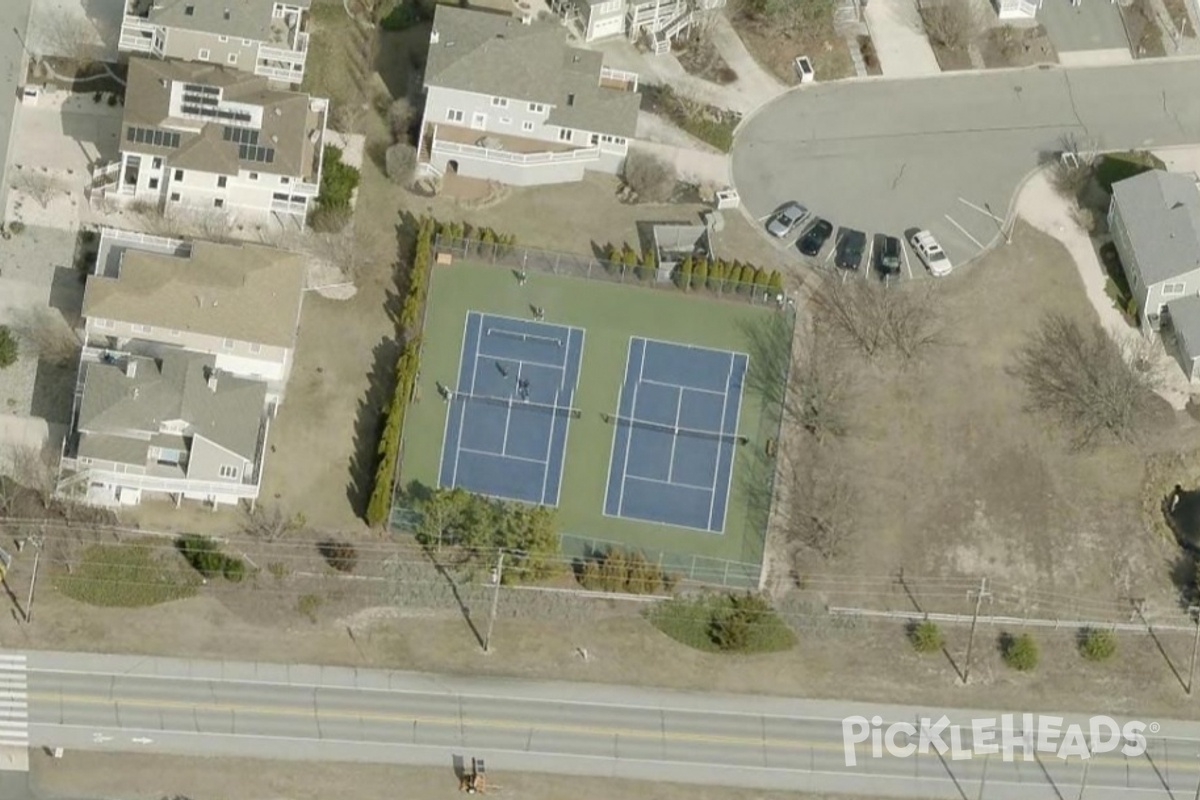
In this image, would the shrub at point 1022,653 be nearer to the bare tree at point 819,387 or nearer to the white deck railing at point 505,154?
the bare tree at point 819,387

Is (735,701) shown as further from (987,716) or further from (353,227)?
(353,227)

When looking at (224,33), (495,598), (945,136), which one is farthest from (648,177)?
(495,598)

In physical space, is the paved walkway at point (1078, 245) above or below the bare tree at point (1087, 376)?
above

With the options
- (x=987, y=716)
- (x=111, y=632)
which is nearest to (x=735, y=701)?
(x=987, y=716)

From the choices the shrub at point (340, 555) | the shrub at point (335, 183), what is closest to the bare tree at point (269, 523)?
the shrub at point (340, 555)

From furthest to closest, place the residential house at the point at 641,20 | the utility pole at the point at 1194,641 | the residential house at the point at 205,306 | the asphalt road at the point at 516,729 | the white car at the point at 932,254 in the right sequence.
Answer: the residential house at the point at 641,20 → the white car at the point at 932,254 → the utility pole at the point at 1194,641 → the residential house at the point at 205,306 → the asphalt road at the point at 516,729
